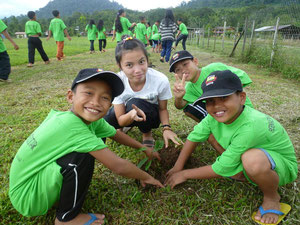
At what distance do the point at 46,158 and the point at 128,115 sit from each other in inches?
35.4

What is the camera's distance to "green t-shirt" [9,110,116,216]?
4.21ft

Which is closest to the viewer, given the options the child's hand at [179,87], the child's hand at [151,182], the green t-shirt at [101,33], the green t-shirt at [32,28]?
the child's hand at [151,182]

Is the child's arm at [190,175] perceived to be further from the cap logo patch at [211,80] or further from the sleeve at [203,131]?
the cap logo patch at [211,80]

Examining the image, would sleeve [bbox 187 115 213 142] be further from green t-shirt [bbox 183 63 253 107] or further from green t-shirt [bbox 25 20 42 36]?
green t-shirt [bbox 25 20 42 36]

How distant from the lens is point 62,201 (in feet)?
4.44

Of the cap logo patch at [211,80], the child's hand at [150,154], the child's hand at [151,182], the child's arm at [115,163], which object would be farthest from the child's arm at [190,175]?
the cap logo patch at [211,80]

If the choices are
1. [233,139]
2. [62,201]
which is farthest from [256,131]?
[62,201]

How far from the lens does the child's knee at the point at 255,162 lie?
1.32m

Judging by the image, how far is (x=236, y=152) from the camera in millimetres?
1412

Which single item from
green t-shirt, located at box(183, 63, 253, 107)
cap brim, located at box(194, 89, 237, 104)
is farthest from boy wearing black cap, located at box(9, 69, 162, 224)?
green t-shirt, located at box(183, 63, 253, 107)

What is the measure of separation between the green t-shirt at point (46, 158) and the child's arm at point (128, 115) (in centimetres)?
67

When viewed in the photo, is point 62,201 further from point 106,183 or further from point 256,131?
point 256,131

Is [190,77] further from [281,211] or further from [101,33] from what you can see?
[101,33]

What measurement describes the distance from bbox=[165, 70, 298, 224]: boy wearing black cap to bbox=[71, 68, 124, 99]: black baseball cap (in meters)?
0.60
